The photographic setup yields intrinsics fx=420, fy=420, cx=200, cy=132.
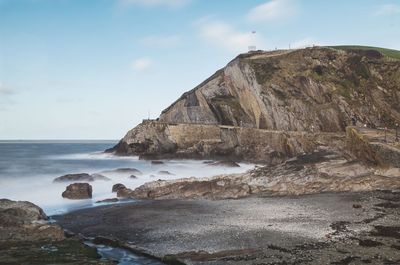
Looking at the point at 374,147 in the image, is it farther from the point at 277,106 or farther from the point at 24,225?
the point at 24,225

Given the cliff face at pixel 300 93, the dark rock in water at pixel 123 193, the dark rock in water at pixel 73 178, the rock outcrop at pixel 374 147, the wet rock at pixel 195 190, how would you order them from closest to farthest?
the wet rock at pixel 195 190, the dark rock in water at pixel 123 193, the rock outcrop at pixel 374 147, the dark rock in water at pixel 73 178, the cliff face at pixel 300 93

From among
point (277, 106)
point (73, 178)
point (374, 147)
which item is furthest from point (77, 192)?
point (277, 106)

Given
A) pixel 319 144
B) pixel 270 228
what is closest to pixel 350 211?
pixel 270 228

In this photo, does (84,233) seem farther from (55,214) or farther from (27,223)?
(55,214)

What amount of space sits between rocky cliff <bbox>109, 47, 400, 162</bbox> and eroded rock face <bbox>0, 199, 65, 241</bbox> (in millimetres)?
49974

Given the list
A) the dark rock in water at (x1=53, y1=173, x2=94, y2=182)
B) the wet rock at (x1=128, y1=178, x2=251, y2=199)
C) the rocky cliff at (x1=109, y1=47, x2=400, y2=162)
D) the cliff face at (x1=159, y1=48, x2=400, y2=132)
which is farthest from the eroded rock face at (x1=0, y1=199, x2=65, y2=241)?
the cliff face at (x1=159, y1=48, x2=400, y2=132)

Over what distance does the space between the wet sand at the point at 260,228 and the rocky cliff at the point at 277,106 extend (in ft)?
112

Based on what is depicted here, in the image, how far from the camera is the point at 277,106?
80812mm

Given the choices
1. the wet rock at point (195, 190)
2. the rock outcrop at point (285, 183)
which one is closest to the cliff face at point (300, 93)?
the rock outcrop at point (285, 183)

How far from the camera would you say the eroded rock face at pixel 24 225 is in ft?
82.3

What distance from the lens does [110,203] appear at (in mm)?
40750

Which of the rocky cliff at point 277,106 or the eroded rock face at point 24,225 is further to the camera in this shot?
the rocky cliff at point 277,106

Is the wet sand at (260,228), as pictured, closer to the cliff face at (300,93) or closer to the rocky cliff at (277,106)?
the rocky cliff at (277,106)

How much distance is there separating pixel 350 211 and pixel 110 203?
72.1ft
